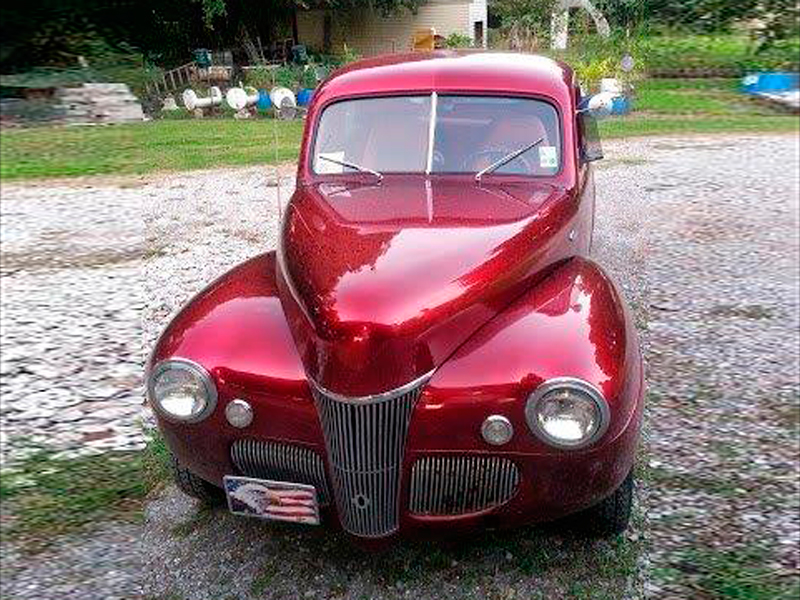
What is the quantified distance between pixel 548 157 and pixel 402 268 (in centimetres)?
121

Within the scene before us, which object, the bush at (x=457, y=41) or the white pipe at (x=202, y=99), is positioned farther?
the bush at (x=457, y=41)

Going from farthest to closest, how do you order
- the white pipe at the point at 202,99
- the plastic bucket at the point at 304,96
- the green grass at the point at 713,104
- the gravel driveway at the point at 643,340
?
the plastic bucket at the point at 304,96 < the gravel driveway at the point at 643,340 < the white pipe at the point at 202,99 < the green grass at the point at 713,104

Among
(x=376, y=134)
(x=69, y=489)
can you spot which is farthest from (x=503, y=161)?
(x=69, y=489)

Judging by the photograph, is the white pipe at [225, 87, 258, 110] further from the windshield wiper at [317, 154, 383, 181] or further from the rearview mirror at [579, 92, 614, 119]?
the rearview mirror at [579, 92, 614, 119]

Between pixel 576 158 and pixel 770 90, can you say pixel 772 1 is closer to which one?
pixel 770 90

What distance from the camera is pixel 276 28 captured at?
1.67 metres

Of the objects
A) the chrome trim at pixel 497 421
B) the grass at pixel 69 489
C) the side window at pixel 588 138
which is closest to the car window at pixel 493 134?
the side window at pixel 588 138

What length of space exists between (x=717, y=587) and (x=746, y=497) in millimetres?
558

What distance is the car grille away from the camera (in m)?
2.16

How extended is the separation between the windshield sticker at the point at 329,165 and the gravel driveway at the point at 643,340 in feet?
3.70

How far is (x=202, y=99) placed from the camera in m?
2.30

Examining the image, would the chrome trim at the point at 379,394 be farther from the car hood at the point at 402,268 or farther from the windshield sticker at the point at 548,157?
the windshield sticker at the point at 548,157

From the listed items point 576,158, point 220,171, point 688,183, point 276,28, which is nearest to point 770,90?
point 276,28

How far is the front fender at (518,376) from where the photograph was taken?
2162mm
